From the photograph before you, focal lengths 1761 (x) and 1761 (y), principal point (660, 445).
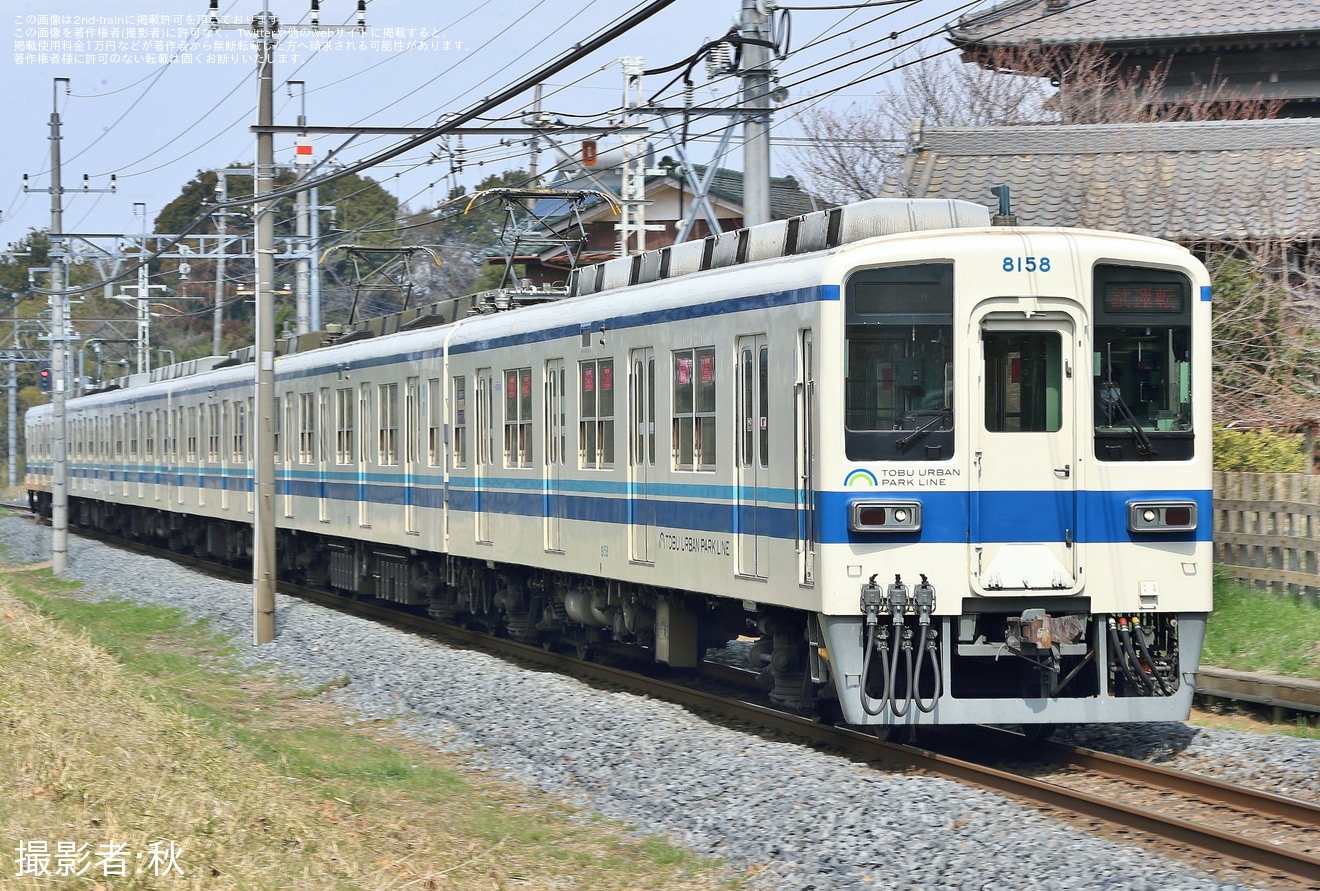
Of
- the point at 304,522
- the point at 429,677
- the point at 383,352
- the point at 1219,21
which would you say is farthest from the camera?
the point at 1219,21

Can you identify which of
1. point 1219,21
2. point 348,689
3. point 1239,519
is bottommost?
point 348,689

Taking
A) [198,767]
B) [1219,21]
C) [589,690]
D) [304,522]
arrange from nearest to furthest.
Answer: [198,767] < [589,690] < [304,522] < [1219,21]

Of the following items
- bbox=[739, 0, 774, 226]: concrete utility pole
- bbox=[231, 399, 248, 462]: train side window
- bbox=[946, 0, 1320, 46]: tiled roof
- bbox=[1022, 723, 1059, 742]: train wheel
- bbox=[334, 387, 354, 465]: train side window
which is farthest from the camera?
bbox=[946, 0, 1320, 46]: tiled roof

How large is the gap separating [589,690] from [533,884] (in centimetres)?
520

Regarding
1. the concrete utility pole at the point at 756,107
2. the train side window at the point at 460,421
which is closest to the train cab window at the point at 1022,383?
the concrete utility pole at the point at 756,107

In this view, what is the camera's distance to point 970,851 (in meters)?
7.43

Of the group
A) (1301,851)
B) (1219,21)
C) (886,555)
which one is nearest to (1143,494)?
(886,555)

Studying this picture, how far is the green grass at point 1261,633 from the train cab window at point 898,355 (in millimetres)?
3557

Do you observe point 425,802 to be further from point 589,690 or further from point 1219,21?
point 1219,21

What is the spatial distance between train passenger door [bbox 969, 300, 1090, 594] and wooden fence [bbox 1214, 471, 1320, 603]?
3883 mm

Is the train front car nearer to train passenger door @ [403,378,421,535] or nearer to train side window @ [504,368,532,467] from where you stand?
train side window @ [504,368,532,467]

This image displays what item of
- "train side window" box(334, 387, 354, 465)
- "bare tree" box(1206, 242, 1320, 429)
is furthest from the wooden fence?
"train side window" box(334, 387, 354, 465)

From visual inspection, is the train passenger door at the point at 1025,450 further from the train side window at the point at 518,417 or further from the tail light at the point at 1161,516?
the train side window at the point at 518,417

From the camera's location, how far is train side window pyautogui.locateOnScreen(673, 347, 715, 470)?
1118cm
